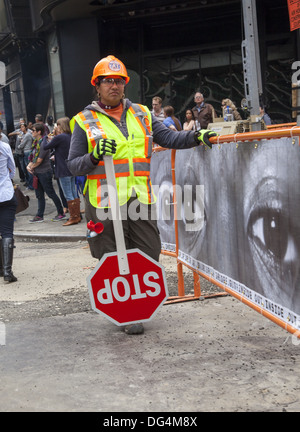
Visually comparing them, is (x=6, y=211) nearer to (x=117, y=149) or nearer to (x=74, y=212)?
(x=117, y=149)

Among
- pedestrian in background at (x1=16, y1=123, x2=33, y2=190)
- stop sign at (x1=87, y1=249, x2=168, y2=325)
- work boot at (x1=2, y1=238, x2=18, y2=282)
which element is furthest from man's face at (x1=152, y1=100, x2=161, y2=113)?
stop sign at (x1=87, y1=249, x2=168, y2=325)

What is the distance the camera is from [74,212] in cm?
1132

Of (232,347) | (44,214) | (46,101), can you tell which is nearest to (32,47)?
(46,101)

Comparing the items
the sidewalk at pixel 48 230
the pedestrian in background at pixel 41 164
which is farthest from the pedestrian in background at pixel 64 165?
the pedestrian in background at pixel 41 164

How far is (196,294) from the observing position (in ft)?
18.3

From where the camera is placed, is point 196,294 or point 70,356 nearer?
point 70,356

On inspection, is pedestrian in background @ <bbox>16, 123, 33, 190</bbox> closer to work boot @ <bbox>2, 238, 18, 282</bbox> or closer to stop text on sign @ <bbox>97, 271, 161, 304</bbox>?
work boot @ <bbox>2, 238, 18, 282</bbox>

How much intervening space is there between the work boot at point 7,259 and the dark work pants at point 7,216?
3.4 inches

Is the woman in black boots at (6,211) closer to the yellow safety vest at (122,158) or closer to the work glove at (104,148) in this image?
the yellow safety vest at (122,158)

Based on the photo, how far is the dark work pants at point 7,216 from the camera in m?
7.10

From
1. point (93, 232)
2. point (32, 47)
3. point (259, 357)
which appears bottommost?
point (259, 357)

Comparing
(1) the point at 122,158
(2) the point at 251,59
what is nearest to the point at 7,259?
(1) the point at 122,158
